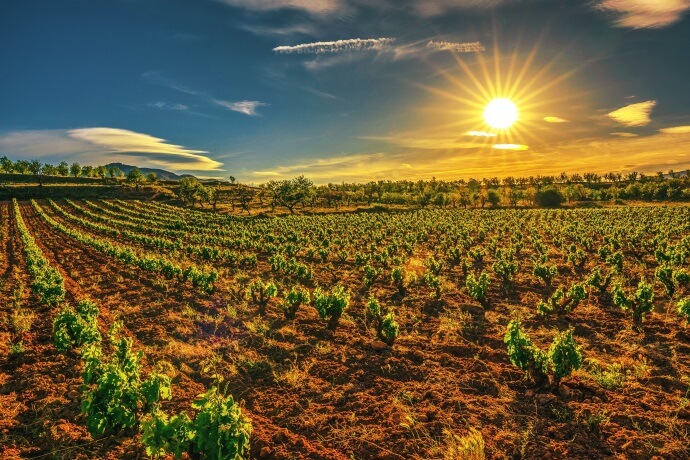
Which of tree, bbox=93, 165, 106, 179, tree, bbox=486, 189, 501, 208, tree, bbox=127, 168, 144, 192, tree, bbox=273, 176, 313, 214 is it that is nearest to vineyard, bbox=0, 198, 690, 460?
tree, bbox=273, 176, 313, 214

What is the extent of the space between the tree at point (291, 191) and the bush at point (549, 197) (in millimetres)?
76055

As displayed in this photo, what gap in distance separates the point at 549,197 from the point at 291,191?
84764mm

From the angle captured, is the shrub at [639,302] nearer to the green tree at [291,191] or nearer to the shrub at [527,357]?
the shrub at [527,357]

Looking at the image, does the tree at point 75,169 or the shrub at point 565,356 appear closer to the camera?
the shrub at point 565,356

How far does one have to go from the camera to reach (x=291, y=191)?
93.4 m

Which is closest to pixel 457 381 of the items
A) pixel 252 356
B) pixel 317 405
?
pixel 317 405

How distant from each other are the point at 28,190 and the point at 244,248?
105127 millimetres

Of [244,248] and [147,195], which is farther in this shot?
[147,195]

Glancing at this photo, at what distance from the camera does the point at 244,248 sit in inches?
1606

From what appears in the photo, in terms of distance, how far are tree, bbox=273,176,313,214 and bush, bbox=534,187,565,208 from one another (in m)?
76.1

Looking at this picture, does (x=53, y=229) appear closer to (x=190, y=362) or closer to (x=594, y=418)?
(x=190, y=362)

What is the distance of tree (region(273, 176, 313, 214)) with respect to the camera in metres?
93.1

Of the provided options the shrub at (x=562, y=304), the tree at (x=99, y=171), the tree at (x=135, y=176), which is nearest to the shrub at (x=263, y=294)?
the shrub at (x=562, y=304)

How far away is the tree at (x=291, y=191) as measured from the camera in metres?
93.1
